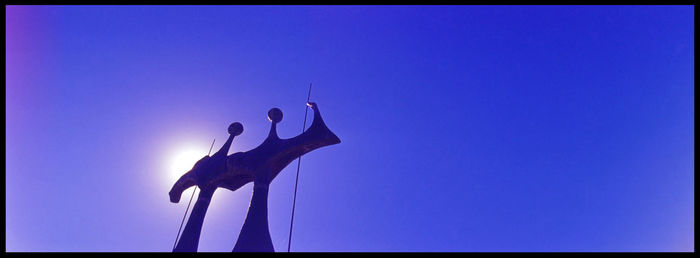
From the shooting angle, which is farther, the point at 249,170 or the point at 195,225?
the point at 249,170

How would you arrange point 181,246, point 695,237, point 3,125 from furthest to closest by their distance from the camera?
1. point 181,246
2. point 695,237
3. point 3,125

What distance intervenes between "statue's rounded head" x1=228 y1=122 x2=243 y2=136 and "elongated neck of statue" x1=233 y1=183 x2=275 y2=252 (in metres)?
3.35

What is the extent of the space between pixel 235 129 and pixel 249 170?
2733 millimetres

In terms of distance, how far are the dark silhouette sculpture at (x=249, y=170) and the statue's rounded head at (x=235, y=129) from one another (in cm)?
91

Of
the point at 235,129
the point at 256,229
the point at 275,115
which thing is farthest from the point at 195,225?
the point at 275,115

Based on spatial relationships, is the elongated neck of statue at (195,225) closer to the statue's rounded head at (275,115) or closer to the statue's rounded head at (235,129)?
the statue's rounded head at (235,129)

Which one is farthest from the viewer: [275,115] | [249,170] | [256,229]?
[275,115]

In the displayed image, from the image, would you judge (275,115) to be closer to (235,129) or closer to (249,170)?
(235,129)

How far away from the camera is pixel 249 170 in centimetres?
1352

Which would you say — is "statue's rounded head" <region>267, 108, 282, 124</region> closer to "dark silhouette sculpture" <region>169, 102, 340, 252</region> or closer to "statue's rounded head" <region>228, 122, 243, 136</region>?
"dark silhouette sculpture" <region>169, 102, 340, 252</region>

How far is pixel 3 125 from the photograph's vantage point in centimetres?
507
